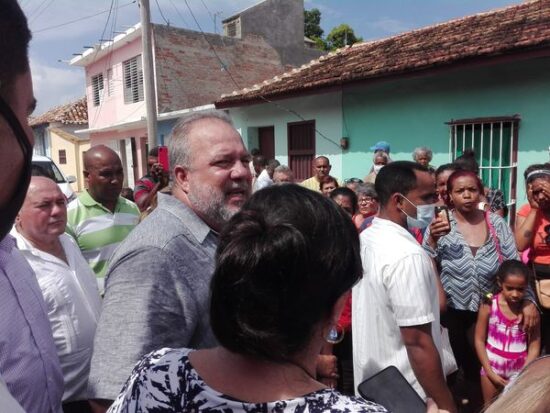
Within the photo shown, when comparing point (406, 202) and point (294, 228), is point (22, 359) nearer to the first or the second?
point (294, 228)

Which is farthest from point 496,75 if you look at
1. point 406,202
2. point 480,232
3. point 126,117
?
point 126,117

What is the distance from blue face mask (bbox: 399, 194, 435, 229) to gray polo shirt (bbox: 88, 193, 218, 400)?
4.63 feet

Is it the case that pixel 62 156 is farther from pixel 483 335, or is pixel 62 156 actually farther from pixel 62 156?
pixel 483 335

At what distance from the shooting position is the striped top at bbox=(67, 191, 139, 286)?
3.53 meters

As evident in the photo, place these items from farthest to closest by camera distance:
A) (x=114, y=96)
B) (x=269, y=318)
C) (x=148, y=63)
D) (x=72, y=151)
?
(x=72, y=151)
(x=114, y=96)
(x=148, y=63)
(x=269, y=318)

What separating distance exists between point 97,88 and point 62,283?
18980 millimetres

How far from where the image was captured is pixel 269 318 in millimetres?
973

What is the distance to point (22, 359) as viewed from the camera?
1.63 metres

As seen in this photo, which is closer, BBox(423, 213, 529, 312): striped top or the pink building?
BBox(423, 213, 529, 312): striped top

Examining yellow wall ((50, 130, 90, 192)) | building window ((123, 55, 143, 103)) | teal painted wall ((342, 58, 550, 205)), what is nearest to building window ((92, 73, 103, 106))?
yellow wall ((50, 130, 90, 192))

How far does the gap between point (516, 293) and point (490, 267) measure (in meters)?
Result: 0.24

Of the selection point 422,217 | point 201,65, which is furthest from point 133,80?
point 422,217

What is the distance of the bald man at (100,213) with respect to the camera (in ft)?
11.6

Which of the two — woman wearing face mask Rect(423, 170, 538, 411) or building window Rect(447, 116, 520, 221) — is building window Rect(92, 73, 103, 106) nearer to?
building window Rect(447, 116, 520, 221)
